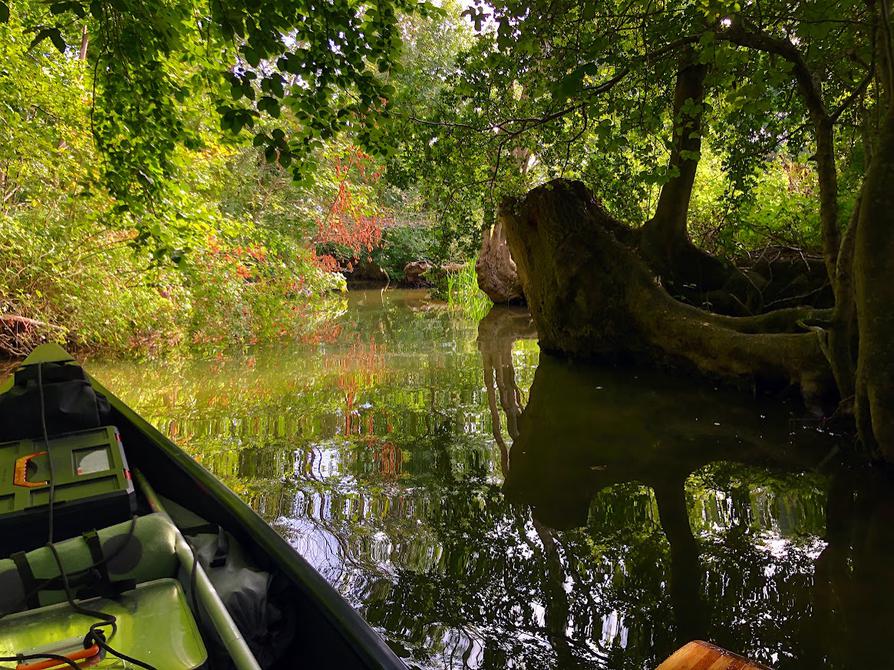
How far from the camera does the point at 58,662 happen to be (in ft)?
4.52

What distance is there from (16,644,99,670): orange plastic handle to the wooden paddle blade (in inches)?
52.8

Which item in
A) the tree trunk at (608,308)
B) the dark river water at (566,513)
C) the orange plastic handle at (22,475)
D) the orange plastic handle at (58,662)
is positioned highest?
the tree trunk at (608,308)

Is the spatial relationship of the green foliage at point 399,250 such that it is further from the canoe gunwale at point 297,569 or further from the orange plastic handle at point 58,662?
the orange plastic handle at point 58,662

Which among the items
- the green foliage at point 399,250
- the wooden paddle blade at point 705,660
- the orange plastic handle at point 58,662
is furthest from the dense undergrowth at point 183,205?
the green foliage at point 399,250

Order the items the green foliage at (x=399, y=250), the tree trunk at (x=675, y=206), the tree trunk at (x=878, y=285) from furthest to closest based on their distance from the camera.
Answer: the green foliage at (x=399, y=250) → the tree trunk at (x=675, y=206) → the tree trunk at (x=878, y=285)

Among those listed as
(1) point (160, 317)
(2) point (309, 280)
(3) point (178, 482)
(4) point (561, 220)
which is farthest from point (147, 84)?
(2) point (309, 280)

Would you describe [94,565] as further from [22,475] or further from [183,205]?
[183,205]

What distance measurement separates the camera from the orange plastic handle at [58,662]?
1.36 m

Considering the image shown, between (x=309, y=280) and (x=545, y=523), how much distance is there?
25.2 feet

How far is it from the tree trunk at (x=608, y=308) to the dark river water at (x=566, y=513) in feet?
1.22

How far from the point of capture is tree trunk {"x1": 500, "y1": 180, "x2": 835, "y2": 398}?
5328 millimetres

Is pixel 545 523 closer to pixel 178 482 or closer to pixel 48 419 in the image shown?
pixel 178 482

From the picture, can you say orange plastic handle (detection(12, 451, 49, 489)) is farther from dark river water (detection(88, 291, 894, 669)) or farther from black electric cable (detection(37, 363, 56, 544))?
dark river water (detection(88, 291, 894, 669))

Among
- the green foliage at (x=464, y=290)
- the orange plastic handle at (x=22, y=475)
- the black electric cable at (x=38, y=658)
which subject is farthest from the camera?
the green foliage at (x=464, y=290)
